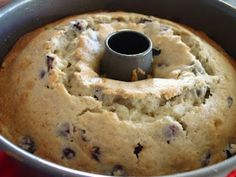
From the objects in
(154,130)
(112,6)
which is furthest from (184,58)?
(112,6)

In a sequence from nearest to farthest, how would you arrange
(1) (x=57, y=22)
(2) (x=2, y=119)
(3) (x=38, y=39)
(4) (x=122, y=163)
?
(4) (x=122, y=163) < (2) (x=2, y=119) < (3) (x=38, y=39) < (1) (x=57, y=22)

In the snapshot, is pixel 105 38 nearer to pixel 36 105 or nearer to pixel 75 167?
pixel 36 105

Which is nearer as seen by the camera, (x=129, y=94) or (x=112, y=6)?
(x=129, y=94)

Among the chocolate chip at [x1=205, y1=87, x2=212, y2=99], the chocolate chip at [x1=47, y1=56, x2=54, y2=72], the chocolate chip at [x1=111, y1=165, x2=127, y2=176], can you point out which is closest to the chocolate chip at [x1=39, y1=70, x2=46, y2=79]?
the chocolate chip at [x1=47, y1=56, x2=54, y2=72]

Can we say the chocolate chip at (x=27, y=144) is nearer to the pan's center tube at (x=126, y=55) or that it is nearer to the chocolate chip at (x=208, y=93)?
the pan's center tube at (x=126, y=55)

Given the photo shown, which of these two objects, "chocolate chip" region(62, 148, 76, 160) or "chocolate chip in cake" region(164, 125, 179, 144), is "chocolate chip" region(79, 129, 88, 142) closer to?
"chocolate chip" region(62, 148, 76, 160)

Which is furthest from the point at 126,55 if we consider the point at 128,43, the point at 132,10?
the point at 132,10

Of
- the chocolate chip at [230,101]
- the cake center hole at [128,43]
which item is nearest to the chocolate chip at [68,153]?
the cake center hole at [128,43]
